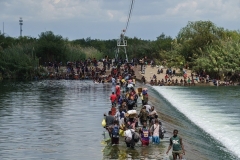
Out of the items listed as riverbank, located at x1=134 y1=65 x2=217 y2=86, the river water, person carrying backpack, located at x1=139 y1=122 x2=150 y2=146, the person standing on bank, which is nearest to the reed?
riverbank, located at x1=134 y1=65 x2=217 y2=86

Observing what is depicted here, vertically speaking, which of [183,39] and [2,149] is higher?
[183,39]

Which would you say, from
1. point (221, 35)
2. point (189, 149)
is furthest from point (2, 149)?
point (221, 35)

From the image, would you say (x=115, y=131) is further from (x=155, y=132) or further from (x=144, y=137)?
(x=155, y=132)

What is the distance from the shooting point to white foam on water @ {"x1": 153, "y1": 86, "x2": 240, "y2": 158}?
120 ft

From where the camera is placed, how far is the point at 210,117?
1844 inches

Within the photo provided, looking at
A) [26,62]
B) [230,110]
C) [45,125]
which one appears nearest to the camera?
[45,125]

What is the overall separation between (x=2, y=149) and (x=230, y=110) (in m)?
27.9

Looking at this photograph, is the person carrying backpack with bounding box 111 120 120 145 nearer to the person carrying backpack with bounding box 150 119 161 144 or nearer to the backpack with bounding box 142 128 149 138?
the backpack with bounding box 142 128 149 138

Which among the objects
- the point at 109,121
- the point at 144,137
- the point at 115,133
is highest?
the point at 109,121

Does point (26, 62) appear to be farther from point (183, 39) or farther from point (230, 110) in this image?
point (230, 110)

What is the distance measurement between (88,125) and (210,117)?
1154 cm

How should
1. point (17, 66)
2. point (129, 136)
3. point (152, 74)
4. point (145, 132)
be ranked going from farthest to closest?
point (17, 66), point (152, 74), point (145, 132), point (129, 136)

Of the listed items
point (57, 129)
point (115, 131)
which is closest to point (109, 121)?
point (115, 131)

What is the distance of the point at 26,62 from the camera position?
343 ft
